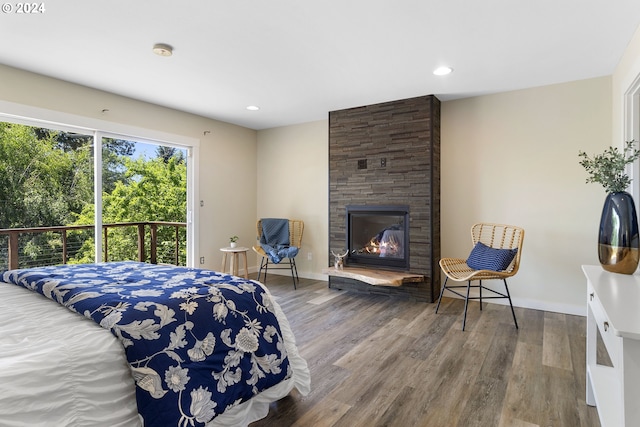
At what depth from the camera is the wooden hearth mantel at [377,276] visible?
12.5ft

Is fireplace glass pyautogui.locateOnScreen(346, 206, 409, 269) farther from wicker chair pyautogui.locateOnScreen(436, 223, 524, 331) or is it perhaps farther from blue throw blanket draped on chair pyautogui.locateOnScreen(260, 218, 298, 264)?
blue throw blanket draped on chair pyautogui.locateOnScreen(260, 218, 298, 264)

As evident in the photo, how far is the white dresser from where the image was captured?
104cm

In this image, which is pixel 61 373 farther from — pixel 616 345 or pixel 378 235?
pixel 378 235

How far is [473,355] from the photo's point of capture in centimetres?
255

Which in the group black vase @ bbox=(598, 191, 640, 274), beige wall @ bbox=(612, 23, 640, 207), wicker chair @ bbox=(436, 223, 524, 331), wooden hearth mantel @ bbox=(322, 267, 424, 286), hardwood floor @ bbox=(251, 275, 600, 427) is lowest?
hardwood floor @ bbox=(251, 275, 600, 427)

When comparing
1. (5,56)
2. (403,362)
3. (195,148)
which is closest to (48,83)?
(5,56)

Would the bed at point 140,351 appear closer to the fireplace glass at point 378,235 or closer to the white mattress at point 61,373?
the white mattress at point 61,373

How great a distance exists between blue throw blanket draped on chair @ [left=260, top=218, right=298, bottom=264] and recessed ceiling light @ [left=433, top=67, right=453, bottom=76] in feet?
8.82

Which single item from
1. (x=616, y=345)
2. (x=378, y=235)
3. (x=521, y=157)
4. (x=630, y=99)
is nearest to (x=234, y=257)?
(x=378, y=235)

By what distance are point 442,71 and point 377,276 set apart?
223cm

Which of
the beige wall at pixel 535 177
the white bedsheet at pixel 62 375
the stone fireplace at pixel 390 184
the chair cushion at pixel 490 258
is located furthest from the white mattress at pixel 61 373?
the beige wall at pixel 535 177

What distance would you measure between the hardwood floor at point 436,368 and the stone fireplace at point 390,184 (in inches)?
23.5

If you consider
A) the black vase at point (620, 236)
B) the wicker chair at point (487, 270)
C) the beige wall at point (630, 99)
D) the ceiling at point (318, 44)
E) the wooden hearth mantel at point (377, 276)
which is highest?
the ceiling at point (318, 44)

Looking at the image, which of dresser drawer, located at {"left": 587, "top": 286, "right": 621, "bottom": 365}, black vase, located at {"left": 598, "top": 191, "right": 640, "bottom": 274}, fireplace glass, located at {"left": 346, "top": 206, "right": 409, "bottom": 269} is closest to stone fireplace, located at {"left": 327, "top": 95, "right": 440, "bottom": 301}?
fireplace glass, located at {"left": 346, "top": 206, "right": 409, "bottom": 269}
